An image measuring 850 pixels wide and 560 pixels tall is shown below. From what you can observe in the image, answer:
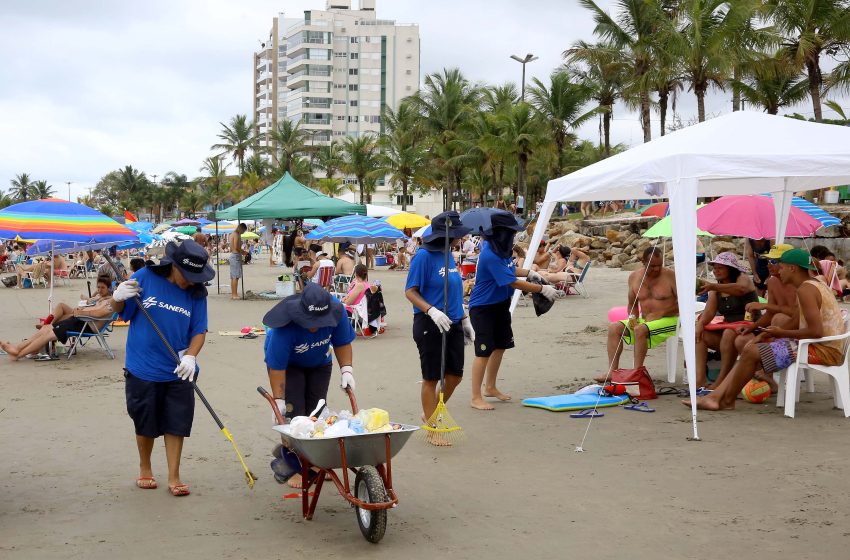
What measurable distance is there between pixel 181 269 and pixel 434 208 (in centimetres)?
8909

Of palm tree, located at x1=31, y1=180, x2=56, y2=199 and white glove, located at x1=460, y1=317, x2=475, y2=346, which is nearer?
white glove, located at x1=460, y1=317, x2=475, y2=346

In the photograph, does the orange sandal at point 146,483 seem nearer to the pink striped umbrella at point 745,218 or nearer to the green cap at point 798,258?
the green cap at point 798,258

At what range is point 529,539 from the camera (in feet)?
15.6

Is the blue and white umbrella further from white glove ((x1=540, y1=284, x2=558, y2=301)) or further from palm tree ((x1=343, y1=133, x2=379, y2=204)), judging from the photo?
palm tree ((x1=343, y1=133, x2=379, y2=204))

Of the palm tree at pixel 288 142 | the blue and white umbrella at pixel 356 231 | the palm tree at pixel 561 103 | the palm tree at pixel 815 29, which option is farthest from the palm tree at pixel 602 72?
the palm tree at pixel 288 142

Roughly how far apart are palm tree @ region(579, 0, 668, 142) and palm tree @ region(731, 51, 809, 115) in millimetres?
→ 4039

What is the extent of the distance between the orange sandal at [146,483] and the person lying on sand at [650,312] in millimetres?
4984

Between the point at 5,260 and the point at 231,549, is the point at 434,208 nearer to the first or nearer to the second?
the point at 5,260

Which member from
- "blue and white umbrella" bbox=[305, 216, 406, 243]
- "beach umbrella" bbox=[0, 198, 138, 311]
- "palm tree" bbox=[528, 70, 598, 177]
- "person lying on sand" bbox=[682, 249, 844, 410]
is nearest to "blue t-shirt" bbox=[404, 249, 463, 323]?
"person lying on sand" bbox=[682, 249, 844, 410]

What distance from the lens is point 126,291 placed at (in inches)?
208

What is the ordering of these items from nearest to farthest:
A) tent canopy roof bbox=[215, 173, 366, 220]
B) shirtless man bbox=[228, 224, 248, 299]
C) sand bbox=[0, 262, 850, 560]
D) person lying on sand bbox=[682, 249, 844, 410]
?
sand bbox=[0, 262, 850, 560] < person lying on sand bbox=[682, 249, 844, 410] < tent canopy roof bbox=[215, 173, 366, 220] < shirtless man bbox=[228, 224, 248, 299]

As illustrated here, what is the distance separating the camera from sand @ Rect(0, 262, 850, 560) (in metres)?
4.70

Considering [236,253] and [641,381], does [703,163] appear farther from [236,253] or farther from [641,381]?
[236,253]

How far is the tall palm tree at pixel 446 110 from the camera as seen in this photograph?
190 feet
